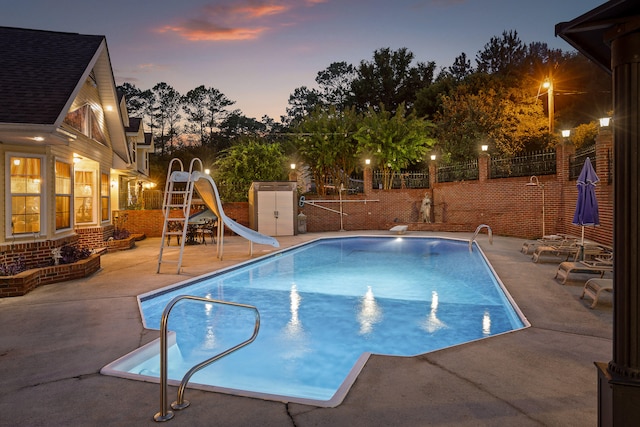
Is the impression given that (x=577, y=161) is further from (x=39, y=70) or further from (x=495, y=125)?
(x=39, y=70)

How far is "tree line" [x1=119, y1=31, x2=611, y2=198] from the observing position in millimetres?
23266

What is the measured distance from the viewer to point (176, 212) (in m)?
19.5

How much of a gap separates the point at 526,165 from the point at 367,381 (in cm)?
1655

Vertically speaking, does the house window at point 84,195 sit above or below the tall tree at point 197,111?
below

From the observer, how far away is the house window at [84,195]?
1309cm

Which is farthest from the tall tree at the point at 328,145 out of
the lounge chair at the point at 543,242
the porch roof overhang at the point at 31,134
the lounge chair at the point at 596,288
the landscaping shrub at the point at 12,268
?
the lounge chair at the point at 596,288

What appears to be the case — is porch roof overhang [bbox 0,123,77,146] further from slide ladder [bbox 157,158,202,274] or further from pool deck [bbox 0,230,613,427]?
pool deck [bbox 0,230,613,427]

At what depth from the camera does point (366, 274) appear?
11242 millimetres

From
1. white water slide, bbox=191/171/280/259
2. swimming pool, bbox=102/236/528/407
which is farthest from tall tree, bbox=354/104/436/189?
white water slide, bbox=191/171/280/259


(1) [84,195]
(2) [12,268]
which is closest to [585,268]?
(2) [12,268]

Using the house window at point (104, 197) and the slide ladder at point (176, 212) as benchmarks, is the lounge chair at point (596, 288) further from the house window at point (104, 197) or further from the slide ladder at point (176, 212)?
the house window at point (104, 197)

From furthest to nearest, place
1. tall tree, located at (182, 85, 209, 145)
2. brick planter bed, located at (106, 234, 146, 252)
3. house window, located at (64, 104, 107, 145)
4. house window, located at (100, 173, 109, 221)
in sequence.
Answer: tall tree, located at (182, 85, 209, 145) → house window, located at (100, 173, 109, 221) → brick planter bed, located at (106, 234, 146, 252) → house window, located at (64, 104, 107, 145)

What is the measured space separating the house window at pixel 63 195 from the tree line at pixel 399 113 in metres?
10.8

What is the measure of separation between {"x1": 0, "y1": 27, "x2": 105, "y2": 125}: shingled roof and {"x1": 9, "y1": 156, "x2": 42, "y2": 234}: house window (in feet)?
4.24
